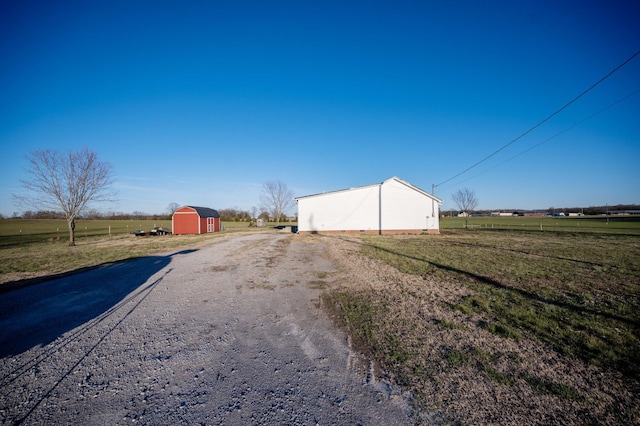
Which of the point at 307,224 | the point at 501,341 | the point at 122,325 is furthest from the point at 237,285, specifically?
the point at 307,224

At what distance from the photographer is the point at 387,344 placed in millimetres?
4363

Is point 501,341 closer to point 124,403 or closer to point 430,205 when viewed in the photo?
point 124,403

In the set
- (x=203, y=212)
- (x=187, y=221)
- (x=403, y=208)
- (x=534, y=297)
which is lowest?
(x=534, y=297)

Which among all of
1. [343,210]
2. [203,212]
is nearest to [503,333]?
[343,210]

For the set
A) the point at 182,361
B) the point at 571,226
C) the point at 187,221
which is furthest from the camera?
the point at 571,226

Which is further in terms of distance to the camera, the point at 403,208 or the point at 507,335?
the point at 403,208

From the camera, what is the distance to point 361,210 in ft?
96.2

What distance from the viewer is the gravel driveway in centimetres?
287

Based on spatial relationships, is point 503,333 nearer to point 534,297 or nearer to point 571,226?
point 534,297

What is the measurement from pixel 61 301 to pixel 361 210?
25688mm

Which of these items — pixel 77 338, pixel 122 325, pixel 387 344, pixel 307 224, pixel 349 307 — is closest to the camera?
pixel 387 344

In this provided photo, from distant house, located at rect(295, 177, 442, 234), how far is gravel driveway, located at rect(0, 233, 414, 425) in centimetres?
2169

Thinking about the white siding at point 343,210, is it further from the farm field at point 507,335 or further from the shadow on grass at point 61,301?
the farm field at point 507,335

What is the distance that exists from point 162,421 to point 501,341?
5.28 meters
